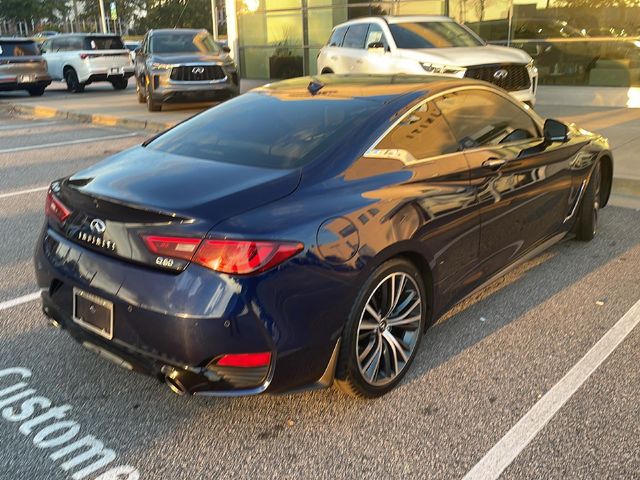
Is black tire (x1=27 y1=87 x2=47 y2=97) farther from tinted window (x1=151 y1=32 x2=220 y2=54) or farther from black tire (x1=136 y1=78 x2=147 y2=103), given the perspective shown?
tinted window (x1=151 y1=32 x2=220 y2=54)

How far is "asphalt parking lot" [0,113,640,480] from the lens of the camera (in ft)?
8.75

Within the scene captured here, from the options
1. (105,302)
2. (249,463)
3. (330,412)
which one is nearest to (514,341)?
(330,412)

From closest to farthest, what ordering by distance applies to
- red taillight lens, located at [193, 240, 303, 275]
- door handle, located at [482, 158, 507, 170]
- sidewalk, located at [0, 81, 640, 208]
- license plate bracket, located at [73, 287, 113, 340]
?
red taillight lens, located at [193, 240, 303, 275] < license plate bracket, located at [73, 287, 113, 340] < door handle, located at [482, 158, 507, 170] < sidewalk, located at [0, 81, 640, 208]

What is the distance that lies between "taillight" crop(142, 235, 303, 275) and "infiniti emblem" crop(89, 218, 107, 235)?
0.36 m

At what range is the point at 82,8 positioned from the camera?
3477 inches

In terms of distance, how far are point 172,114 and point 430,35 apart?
5769 mm

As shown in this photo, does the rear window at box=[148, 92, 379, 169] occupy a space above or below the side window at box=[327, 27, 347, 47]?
below

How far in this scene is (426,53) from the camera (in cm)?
1002

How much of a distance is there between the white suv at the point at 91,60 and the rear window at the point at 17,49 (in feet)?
4.35

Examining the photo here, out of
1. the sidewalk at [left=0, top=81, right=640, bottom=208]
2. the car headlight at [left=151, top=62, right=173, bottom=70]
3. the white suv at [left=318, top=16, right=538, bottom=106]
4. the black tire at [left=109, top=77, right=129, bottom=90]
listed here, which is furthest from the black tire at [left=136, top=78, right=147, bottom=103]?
the white suv at [left=318, top=16, right=538, bottom=106]

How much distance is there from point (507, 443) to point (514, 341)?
101 centimetres

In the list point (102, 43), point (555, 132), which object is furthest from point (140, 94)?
point (555, 132)

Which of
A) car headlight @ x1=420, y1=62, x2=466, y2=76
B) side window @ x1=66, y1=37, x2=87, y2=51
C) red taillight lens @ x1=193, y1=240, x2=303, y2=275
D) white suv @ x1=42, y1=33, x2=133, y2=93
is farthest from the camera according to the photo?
side window @ x1=66, y1=37, x2=87, y2=51

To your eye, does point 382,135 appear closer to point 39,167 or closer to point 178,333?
point 178,333
